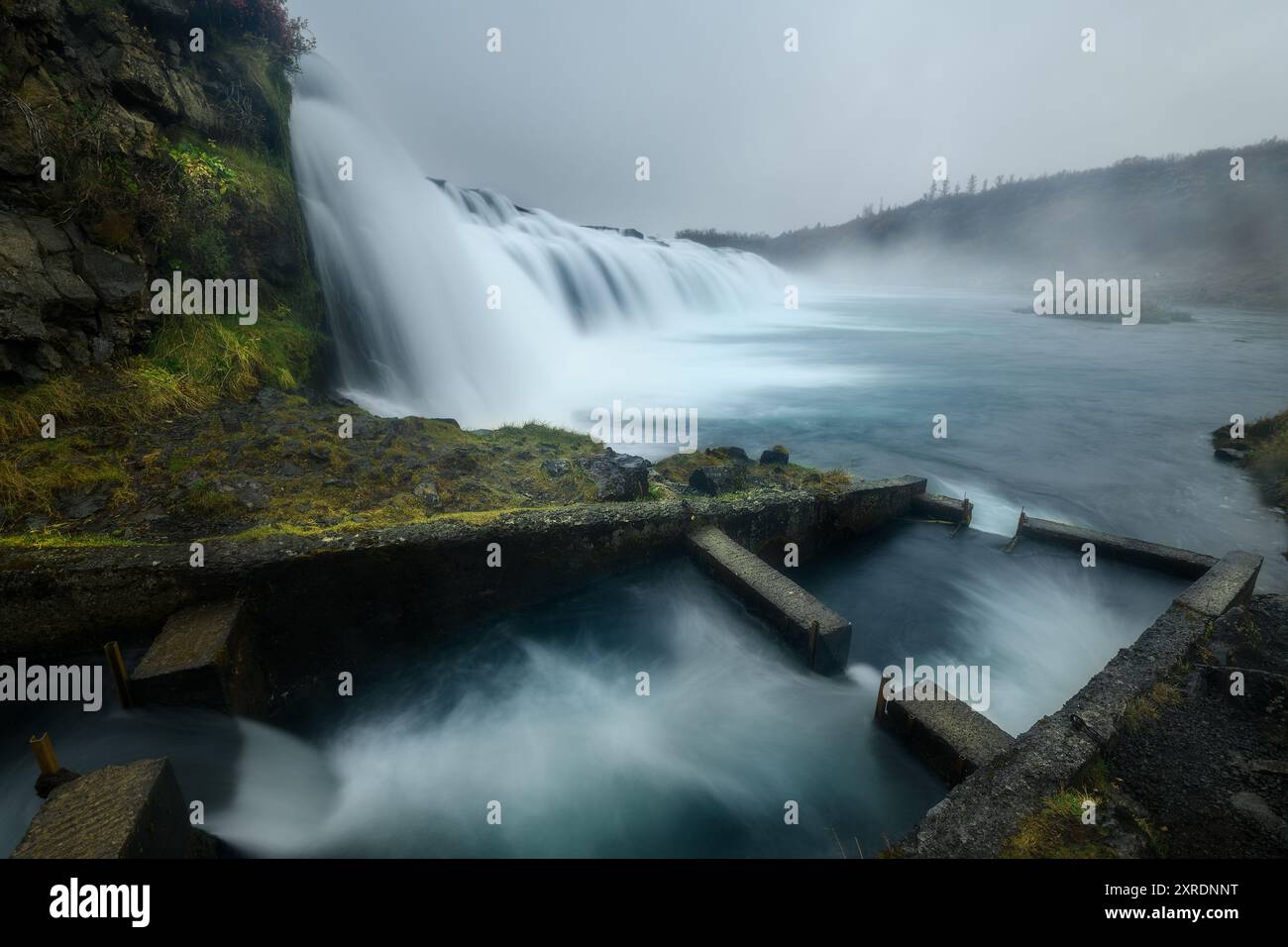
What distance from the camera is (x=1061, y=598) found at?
22.9ft

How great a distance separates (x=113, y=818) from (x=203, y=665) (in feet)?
4.12

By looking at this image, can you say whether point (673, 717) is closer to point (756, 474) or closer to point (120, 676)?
point (120, 676)

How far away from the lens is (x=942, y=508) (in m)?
8.78

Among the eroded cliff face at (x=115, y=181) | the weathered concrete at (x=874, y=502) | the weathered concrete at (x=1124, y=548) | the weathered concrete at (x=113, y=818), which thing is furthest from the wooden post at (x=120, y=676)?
the weathered concrete at (x=1124, y=548)

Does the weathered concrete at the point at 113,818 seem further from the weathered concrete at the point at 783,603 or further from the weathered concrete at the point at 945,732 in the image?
the weathered concrete at the point at 945,732

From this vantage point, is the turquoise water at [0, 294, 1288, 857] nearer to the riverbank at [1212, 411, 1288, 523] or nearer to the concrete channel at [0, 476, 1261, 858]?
the concrete channel at [0, 476, 1261, 858]

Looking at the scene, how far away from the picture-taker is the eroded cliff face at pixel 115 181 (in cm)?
555

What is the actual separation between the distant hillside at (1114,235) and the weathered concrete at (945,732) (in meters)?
63.2

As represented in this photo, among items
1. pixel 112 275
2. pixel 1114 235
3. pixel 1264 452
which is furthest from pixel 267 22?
pixel 1114 235

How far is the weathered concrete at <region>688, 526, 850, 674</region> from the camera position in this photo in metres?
5.14

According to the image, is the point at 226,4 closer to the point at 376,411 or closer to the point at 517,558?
the point at 376,411

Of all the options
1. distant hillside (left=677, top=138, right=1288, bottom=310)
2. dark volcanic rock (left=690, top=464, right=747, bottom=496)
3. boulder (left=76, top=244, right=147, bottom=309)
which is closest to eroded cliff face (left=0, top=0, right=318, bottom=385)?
boulder (left=76, top=244, right=147, bottom=309)

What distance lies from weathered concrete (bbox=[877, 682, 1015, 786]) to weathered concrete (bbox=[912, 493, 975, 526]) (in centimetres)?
504
